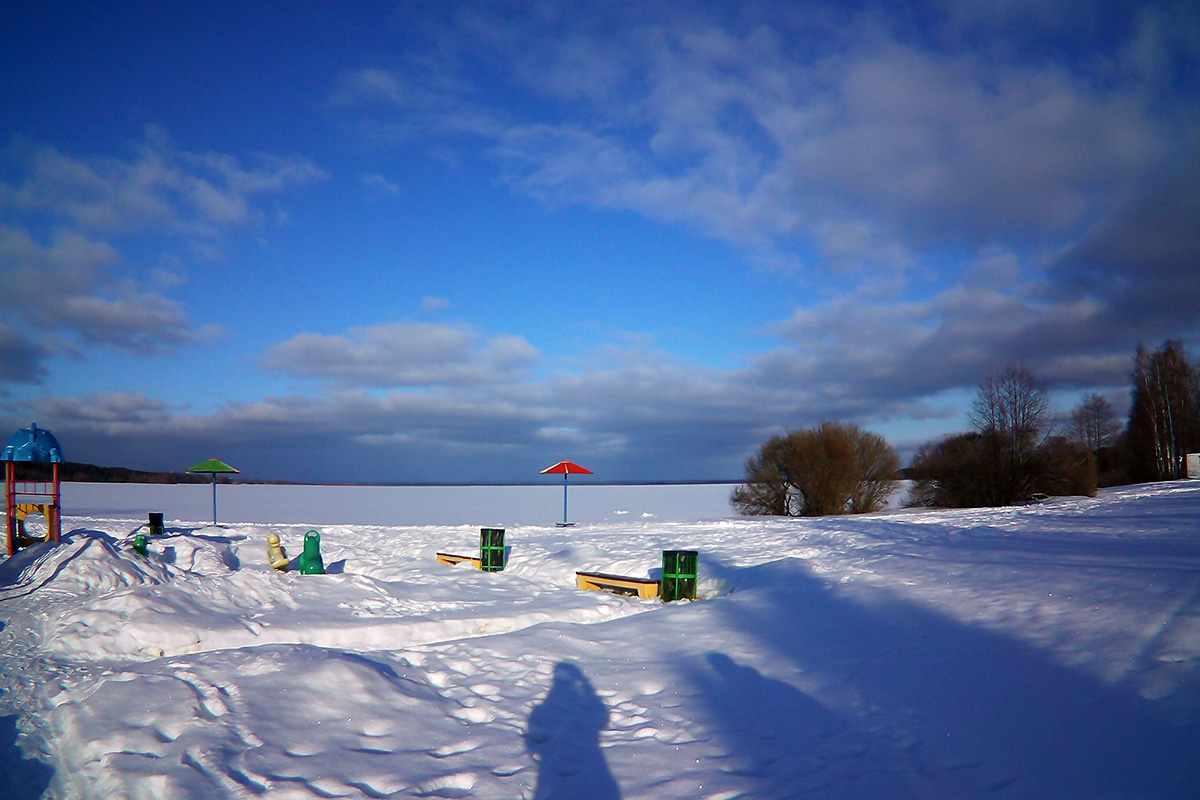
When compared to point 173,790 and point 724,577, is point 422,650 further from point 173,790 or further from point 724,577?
point 724,577

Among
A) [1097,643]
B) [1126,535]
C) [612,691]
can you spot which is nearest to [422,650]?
[612,691]

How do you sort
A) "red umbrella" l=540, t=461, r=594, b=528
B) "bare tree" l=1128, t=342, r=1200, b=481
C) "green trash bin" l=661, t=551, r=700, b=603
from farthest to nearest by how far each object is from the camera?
1. "bare tree" l=1128, t=342, r=1200, b=481
2. "red umbrella" l=540, t=461, r=594, b=528
3. "green trash bin" l=661, t=551, r=700, b=603

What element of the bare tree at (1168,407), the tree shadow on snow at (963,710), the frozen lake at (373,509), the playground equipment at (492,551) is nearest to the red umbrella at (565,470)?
the frozen lake at (373,509)

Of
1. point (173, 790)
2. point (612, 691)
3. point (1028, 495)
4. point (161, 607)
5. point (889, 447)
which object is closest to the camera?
point (173, 790)

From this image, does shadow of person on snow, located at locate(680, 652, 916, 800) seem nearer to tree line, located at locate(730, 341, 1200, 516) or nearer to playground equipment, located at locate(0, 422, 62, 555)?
playground equipment, located at locate(0, 422, 62, 555)

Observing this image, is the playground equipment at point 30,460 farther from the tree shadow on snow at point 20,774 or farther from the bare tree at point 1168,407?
the bare tree at point 1168,407

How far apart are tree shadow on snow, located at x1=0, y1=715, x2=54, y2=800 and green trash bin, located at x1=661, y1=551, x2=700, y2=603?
284 inches

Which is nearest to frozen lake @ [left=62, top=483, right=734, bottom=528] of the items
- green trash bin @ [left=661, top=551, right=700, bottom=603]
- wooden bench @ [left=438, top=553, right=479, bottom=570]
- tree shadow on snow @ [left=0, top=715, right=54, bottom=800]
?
wooden bench @ [left=438, top=553, right=479, bottom=570]

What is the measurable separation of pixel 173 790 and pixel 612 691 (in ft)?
10.6

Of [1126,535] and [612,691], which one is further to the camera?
[1126,535]

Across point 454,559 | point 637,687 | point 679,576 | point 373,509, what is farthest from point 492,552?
point 373,509

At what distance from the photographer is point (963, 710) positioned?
4.35 metres

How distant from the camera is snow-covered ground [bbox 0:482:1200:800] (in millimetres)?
3781

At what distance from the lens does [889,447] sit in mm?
31453
